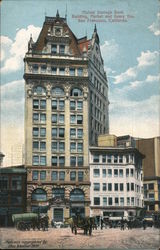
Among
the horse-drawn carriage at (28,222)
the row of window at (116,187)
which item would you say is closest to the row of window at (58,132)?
the row of window at (116,187)

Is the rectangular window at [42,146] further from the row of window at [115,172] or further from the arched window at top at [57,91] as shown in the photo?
the row of window at [115,172]

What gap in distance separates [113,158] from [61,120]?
5.94m

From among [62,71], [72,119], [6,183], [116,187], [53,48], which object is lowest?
[116,187]

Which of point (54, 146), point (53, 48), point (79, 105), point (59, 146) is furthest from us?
point (79, 105)

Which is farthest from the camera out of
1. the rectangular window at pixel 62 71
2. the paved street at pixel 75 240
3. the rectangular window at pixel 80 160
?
the rectangular window at pixel 80 160

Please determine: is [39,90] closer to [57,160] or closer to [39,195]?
[57,160]

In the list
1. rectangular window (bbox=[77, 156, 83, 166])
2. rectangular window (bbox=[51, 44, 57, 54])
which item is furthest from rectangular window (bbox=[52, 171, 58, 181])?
rectangular window (bbox=[51, 44, 57, 54])

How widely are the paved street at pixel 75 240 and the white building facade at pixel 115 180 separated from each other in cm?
817

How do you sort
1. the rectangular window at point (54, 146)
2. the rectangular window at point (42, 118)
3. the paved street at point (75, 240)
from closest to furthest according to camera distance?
the paved street at point (75, 240)
the rectangular window at point (42, 118)
the rectangular window at point (54, 146)

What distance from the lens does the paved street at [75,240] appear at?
26906 mm

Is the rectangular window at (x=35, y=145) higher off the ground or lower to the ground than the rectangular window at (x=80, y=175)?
higher

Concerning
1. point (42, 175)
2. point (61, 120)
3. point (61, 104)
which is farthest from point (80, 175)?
point (61, 104)

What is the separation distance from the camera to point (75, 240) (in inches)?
1074

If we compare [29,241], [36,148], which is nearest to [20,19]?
[36,148]
